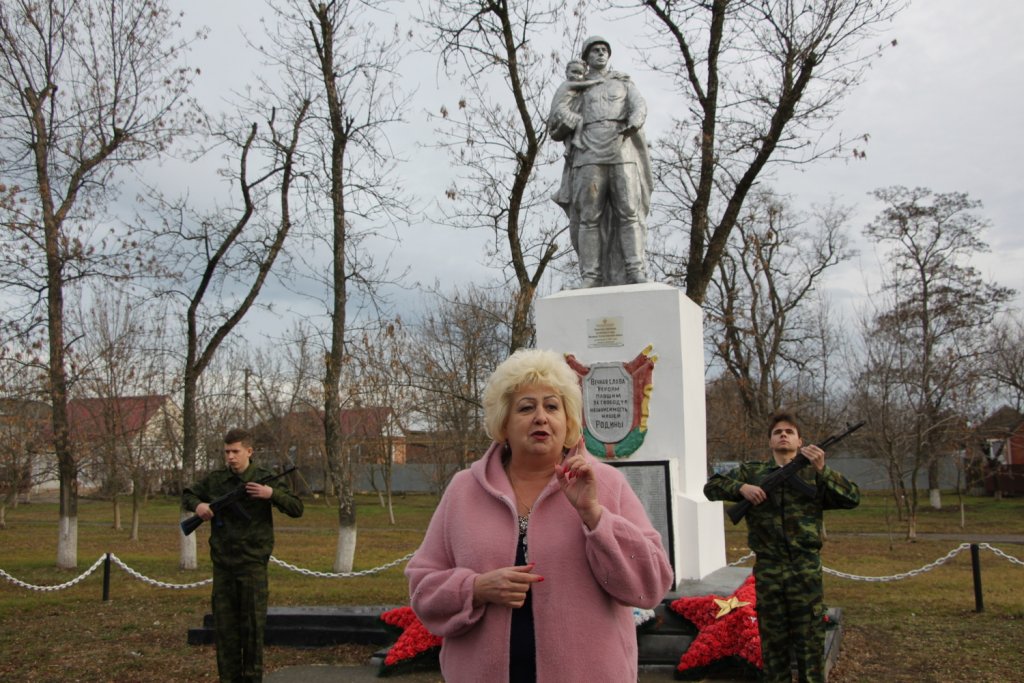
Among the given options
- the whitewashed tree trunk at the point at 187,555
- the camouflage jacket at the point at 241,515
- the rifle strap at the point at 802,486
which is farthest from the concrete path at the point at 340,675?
the whitewashed tree trunk at the point at 187,555

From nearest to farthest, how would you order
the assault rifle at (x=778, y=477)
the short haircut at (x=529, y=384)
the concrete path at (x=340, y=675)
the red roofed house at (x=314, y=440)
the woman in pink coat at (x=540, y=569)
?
1. the woman in pink coat at (x=540, y=569)
2. the short haircut at (x=529, y=384)
3. the assault rifle at (x=778, y=477)
4. the concrete path at (x=340, y=675)
5. the red roofed house at (x=314, y=440)

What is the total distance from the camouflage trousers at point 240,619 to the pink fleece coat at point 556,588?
3720 millimetres

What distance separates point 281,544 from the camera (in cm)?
1972

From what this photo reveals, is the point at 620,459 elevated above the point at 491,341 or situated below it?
below

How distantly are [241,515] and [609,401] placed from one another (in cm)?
297

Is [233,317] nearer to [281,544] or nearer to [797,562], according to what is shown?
[281,544]

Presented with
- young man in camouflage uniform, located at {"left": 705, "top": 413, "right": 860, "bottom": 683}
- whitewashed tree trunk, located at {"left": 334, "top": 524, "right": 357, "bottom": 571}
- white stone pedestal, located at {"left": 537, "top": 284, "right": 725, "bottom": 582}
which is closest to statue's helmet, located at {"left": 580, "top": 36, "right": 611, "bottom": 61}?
white stone pedestal, located at {"left": 537, "top": 284, "right": 725, "bottom": 582}

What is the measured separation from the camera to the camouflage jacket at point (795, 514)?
492 centimetres

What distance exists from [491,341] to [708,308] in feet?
22.9

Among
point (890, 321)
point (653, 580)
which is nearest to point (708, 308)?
point (890, 321)

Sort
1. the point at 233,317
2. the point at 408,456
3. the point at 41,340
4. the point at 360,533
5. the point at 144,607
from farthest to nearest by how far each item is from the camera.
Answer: the point at 408,456
the point at 360,533
the point at 233,317
the point at 41,340
the point at 144,607

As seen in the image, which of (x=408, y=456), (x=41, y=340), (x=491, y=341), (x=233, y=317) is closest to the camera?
(x=41, y=340)

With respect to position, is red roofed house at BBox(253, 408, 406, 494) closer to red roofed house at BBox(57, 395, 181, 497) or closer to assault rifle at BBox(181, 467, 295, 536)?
red roofed house at BBox(57, 395, 181, 497)

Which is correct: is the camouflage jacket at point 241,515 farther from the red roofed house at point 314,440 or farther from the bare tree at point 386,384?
the red roofed house at point 314,440
